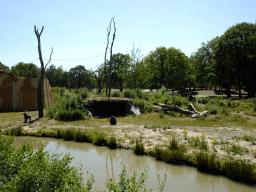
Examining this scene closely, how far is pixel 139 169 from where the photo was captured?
5.58 meters

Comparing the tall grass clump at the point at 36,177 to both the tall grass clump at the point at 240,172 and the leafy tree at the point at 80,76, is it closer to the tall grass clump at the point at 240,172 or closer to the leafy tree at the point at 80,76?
the tall grass clump at the point at 240,172

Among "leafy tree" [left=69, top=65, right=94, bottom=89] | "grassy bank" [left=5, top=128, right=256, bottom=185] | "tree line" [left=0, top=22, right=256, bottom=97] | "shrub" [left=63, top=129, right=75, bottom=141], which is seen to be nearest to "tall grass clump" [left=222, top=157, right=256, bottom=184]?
"grassy bank" [left=5, top=128, right=256, bottom=185]

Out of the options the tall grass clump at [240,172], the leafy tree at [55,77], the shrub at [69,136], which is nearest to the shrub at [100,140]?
the shrub at [69,136]

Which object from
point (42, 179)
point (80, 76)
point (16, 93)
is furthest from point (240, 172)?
point (80, 76)

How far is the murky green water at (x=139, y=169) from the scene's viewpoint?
15.1ft

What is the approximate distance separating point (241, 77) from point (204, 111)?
20010 mm

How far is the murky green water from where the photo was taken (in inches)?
181

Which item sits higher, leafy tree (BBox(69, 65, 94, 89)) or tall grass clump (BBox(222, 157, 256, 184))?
leafy tree (BBox(69, 65, 94, 89))

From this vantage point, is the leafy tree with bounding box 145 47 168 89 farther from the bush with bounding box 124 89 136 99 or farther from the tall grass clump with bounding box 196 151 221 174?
the tall grass clump with bounding box 196 151 221 174

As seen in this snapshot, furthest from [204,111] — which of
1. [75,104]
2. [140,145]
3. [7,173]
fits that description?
[7,173]

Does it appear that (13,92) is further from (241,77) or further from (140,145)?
(241,77)

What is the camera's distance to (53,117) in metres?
14.6

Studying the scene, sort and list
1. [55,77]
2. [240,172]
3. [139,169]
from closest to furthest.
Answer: [240,172]
[139,169]
[55,77]

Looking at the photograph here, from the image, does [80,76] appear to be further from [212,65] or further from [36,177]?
[36,177]
